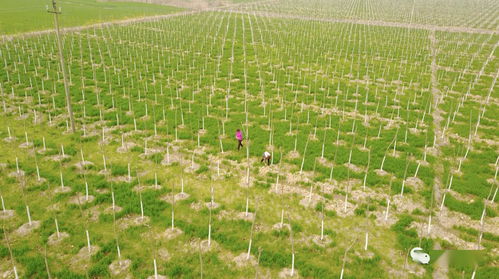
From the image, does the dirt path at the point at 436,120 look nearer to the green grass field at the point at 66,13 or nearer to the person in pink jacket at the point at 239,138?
the person in pink jacket at the point at 239,138

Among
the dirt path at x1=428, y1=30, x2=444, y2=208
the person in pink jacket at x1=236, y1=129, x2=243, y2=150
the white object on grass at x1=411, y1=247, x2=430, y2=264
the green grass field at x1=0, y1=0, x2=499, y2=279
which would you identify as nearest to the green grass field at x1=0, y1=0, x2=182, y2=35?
the green grass field at x1=0, y1=0, x2=499, y2=279

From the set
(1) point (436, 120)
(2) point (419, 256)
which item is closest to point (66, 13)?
(1) point (436, 120)

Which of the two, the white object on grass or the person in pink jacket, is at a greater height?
the person in pink jacket

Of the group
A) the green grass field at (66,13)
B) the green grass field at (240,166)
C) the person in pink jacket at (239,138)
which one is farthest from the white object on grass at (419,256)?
the green grass field at (66,13)

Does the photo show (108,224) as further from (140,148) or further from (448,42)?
(448,42)

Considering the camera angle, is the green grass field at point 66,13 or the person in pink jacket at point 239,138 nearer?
the person in pink jacket at point 239,138

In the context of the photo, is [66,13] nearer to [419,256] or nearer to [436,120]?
[436,120]

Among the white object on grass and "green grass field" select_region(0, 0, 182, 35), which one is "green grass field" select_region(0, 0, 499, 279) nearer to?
the white object on grass

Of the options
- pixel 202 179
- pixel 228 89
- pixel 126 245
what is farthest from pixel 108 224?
pixel 228 89

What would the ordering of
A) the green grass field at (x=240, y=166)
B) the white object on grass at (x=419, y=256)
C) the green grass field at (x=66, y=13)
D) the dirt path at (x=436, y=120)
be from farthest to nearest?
the green grass field at (x=66, y=13)
the dirt path at (x=436, y=120)
the green grass field at (x=240, y=166)
the white object on grass at (x=419, y=256)
